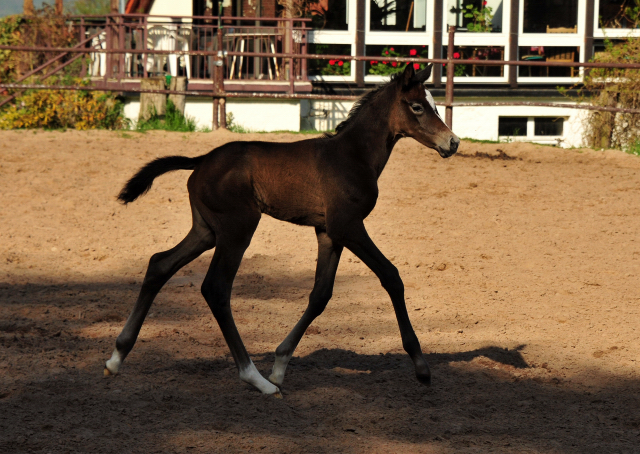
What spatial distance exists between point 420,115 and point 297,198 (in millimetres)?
865

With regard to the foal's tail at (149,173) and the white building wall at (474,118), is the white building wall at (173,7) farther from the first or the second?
the foal's tail at (149,173)

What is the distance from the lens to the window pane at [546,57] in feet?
58.9

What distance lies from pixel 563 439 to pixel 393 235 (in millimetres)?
4903

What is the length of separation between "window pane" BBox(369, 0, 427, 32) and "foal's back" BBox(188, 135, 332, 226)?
14160mm

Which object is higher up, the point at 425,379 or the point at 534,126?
the point at 534,126

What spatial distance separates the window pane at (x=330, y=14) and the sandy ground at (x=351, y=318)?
7.39 metres

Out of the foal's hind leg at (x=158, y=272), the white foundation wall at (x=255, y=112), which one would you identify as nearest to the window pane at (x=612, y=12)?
the white foundation wall at (x=255, y=112)

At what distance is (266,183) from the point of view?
14.1ft

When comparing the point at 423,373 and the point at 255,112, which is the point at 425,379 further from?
the point at 255,112

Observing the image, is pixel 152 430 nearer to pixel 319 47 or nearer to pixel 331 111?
pixel 331 111

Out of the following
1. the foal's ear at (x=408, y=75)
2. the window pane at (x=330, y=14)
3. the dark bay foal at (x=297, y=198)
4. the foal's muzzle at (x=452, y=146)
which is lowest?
the dark bay foal at (x=297, y=198)

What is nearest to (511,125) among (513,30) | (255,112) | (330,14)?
(513,30)

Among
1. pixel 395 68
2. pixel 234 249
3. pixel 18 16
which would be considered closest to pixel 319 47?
pixel 395 68

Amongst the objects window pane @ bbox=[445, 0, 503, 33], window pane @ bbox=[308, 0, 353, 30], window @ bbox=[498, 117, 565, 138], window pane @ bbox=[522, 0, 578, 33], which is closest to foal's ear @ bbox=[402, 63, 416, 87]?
window @ bbox=[498, 117, 565, 138]
